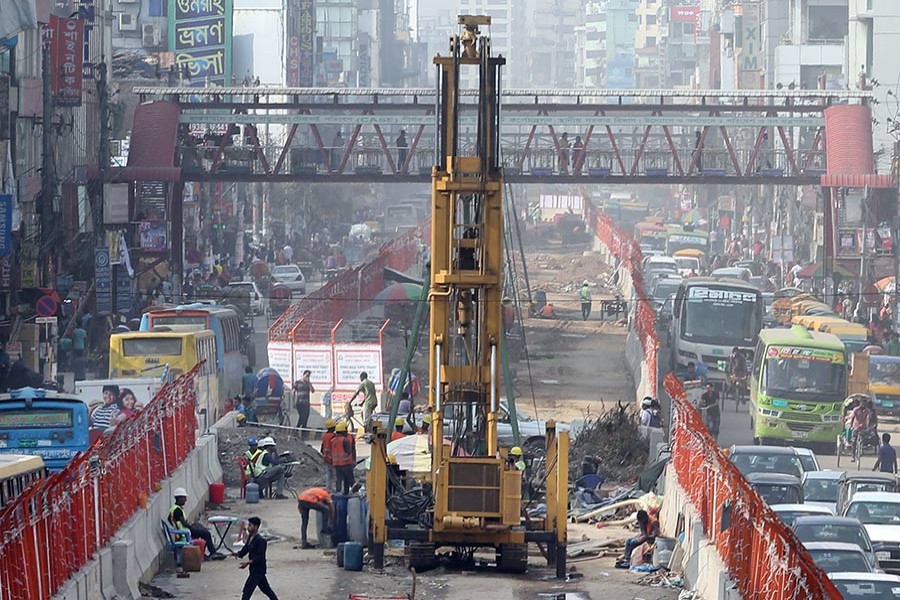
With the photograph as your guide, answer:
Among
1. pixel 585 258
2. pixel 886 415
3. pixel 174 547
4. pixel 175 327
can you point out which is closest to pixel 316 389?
pixel 175 327

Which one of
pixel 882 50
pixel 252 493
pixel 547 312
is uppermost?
pixel 882 50

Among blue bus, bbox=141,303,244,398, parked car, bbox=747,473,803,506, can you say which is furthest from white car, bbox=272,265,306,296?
parked car, bbox=747,473,803,506

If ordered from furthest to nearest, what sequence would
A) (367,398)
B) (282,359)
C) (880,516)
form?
(282,359), (367,398), (880,516)

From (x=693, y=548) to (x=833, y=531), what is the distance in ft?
6.03

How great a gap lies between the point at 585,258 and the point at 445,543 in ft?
277

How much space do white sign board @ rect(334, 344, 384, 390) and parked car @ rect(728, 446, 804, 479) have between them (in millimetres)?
12139

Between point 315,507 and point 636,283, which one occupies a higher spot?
point 636,283

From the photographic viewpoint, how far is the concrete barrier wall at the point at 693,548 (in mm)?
20281

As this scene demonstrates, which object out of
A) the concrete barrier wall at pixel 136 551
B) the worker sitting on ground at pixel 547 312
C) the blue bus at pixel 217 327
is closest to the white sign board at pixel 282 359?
the blue bus at pixel 217 327

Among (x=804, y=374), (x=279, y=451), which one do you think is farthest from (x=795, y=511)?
(x=804, y=374)

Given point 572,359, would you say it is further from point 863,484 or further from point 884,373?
point 863,484

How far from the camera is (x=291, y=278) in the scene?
2955 inches

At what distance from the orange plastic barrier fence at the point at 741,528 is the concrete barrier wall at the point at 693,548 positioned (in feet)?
0.35

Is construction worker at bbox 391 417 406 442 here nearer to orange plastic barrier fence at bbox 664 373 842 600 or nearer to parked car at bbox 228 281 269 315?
orange plastic barrier fence at bbox 664 373 842 600
